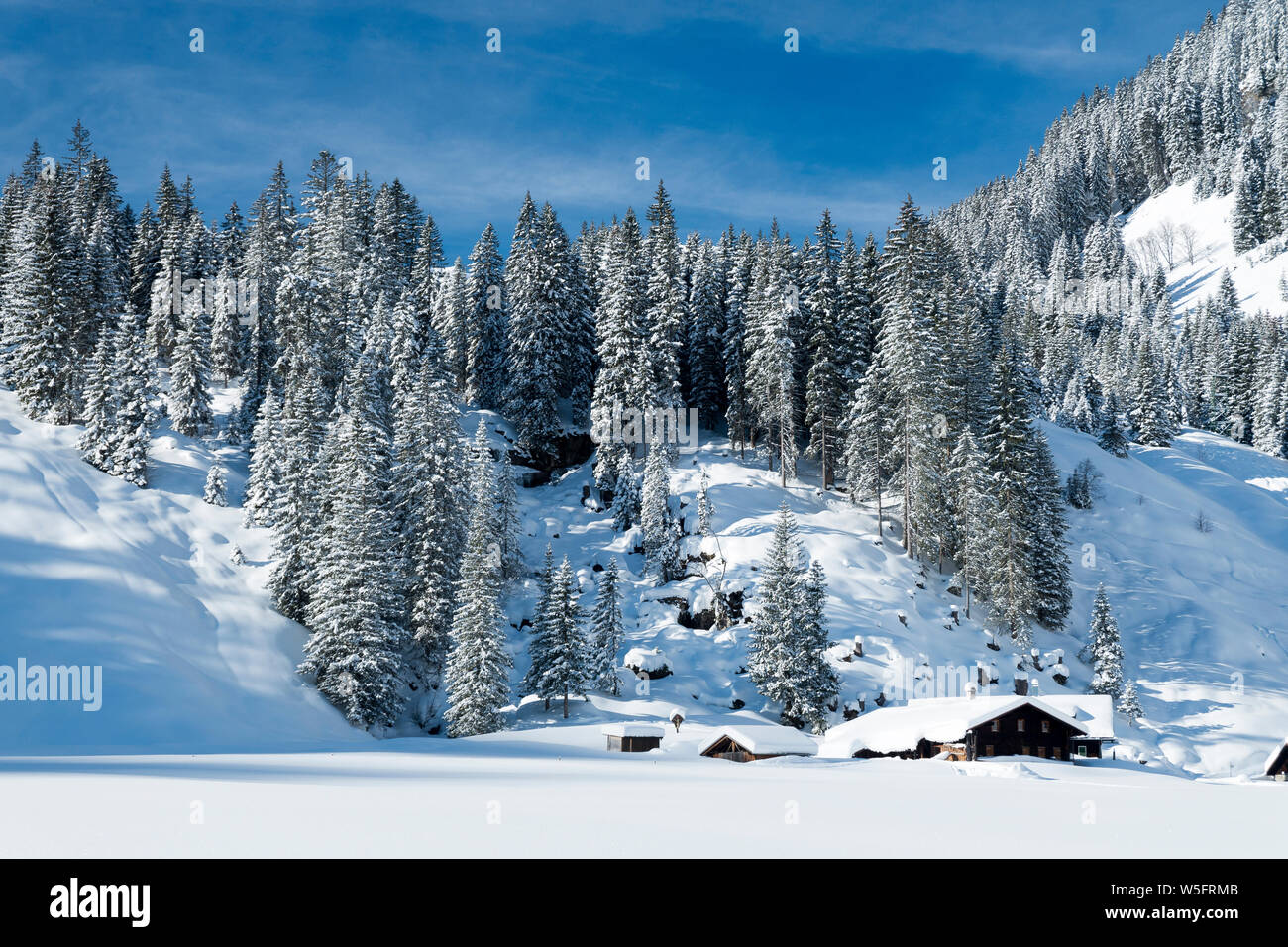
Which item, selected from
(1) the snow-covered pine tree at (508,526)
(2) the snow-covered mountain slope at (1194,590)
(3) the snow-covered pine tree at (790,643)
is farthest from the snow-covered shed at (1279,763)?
(1) the snow-covered pine tree at (508,526)

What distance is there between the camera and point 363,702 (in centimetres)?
4350

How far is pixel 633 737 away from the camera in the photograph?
41594mm

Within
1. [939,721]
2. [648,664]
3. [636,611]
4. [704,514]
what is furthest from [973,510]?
[648,664]

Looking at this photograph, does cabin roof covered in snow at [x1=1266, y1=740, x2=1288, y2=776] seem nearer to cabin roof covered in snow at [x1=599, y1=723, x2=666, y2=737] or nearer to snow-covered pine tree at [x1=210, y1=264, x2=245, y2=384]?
cabin roof covered in snow at [x1=599, y1=723, x2=666, y2=737]

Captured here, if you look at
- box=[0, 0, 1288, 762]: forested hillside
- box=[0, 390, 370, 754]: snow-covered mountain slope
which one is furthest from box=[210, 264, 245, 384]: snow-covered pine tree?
box=[0, 390, 370, 754]: snow-covered mountain slope

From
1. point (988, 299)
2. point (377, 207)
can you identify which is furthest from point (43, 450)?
point (988, 299)

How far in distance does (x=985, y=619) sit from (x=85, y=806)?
5502 cm

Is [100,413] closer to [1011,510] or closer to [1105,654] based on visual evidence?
[1011,510]

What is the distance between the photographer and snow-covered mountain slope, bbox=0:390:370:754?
35250 millimetres

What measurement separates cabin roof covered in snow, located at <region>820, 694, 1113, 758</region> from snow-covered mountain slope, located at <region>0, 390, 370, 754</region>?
87.2 ft

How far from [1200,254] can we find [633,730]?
181 meters

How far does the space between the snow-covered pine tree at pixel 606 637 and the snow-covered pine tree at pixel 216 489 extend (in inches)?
1130

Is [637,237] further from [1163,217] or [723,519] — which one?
[1163,217]

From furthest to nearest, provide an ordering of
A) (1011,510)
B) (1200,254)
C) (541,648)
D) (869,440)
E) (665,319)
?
(1200,254) < (665,319) < (869,440) < (1011,510) < (541,648)
